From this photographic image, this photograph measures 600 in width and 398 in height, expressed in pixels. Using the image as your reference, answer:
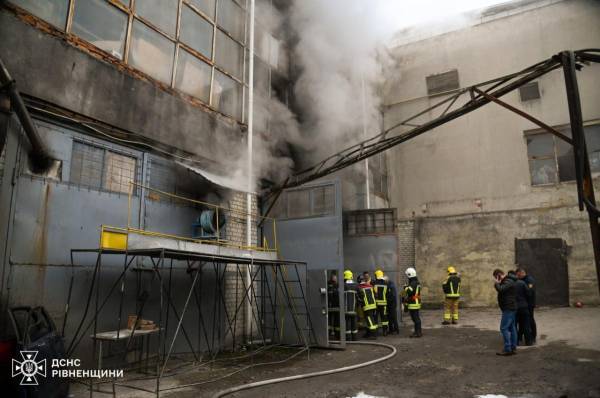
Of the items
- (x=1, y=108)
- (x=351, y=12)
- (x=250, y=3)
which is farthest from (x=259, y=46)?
(x=1, y=108)

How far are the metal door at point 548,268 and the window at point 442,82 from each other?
6.89m

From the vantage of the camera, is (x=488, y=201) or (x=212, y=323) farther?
(x=488, y=201)

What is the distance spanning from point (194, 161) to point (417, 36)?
13.6 metres

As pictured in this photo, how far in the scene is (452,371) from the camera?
22.1 ft

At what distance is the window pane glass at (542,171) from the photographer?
1571 cm

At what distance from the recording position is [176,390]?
604 cm

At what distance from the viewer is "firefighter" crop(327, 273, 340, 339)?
9.67m

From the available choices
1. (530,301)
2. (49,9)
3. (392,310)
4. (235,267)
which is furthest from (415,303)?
(49,9)

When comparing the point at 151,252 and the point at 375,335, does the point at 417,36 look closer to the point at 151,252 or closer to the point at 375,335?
the point at 375,335

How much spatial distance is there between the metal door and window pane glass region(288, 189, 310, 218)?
936 centimetres

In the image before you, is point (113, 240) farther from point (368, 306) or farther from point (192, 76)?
point (368, 306)

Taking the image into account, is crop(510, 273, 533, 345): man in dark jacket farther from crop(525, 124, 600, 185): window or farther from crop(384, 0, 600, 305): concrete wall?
crop(525, 124, 600, 185): window

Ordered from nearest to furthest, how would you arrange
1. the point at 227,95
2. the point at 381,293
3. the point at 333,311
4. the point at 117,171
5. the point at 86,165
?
the point at 86,165
the point at 117,171
the point at 333,311
the point at 227,95
the point at 381,293

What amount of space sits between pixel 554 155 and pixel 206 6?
13.4 metres
